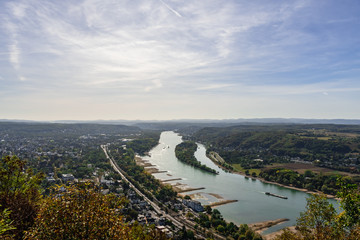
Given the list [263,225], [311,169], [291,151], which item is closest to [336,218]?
[263,225]

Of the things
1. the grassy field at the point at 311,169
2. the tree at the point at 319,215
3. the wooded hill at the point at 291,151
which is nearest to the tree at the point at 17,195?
the tree at the point at 319,215

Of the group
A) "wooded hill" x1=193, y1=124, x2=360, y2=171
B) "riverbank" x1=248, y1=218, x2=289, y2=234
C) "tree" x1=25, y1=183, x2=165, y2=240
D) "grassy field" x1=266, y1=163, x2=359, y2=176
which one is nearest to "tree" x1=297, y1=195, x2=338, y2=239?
"tree" x1=25, y1=183, x2=165, y2=240

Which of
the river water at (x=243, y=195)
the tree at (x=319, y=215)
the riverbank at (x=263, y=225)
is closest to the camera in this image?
the tree at (x=319, y=215)

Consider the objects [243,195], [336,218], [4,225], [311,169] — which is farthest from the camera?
[311,169]

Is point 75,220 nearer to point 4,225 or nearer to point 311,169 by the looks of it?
point 4,225

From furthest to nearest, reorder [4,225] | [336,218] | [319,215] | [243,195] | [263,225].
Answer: [243,195] → [263,225] → [319,215] → [336,218] → [4,225]

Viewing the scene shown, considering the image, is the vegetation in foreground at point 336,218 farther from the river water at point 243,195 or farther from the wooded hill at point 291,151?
the wooded hill at point 291,151

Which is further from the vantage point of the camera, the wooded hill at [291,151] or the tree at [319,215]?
the wooded hill at [291,151]
